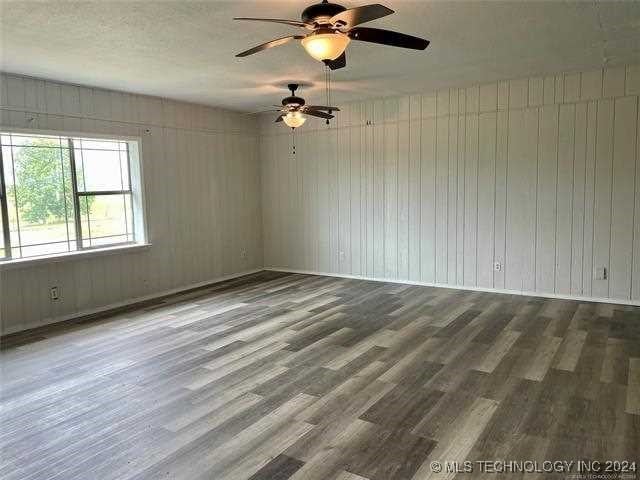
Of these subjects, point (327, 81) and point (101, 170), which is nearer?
point (327, 81)

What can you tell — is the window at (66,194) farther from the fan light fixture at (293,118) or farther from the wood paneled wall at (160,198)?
the fan light fixture at (293,118)

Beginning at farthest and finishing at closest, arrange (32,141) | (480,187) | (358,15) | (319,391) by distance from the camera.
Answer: (480,187)
(32,141)
(319,391)
(358,15)

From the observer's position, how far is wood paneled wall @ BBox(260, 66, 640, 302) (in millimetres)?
5254

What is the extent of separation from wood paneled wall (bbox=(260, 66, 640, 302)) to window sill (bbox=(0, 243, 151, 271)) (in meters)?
2.79

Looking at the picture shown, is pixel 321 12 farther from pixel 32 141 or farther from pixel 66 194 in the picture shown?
pixel 66 194

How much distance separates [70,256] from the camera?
5.21 m

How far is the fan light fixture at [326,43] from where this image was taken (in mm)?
2738

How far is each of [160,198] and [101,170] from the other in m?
0.88

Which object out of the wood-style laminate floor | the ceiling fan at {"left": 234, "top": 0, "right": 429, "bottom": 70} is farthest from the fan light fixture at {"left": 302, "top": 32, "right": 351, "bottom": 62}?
the wood-style laminate floor

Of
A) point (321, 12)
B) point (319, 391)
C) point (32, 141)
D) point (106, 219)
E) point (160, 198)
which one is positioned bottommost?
point (319, 391)

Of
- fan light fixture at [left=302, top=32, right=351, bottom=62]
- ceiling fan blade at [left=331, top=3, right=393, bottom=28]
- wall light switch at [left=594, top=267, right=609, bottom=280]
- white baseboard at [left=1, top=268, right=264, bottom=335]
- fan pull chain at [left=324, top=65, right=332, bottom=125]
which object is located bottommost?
white baseboard at [left=1, top=268, right=264, bottom=335]

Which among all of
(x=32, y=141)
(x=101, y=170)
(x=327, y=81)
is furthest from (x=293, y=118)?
(x=32, y=141)

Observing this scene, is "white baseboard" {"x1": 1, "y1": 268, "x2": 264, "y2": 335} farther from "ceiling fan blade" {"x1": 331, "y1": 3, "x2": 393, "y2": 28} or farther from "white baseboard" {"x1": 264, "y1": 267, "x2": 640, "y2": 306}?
"ceiling fan blade" {"x1": 331, "y1": 3, "x2": 393, "y2": 28}

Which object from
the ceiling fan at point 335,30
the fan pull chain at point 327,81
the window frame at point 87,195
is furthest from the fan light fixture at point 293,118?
the ceiling fan at point 335,30
